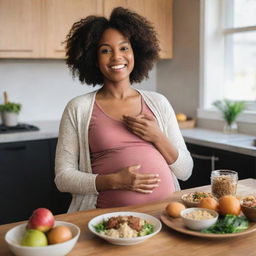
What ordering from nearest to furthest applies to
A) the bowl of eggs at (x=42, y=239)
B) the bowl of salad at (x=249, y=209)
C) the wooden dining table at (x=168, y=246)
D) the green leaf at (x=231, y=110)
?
the bowl of eggs at (x=42, y=239), the wooden dining table at (x=168, y=246), the bowl of salad at (x=249, y=209), the green leaf at (x=231, y=110)

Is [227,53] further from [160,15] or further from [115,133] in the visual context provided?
[115,133]

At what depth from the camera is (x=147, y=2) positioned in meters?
3.70

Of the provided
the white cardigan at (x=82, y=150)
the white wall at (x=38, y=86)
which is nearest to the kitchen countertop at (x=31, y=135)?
the white wall at (x=38, y=86)

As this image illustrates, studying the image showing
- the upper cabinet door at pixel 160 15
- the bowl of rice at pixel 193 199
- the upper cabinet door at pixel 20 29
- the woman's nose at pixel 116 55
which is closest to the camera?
Answer: the bowl of rice at pixel 193 199

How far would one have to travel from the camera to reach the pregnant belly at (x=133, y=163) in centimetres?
165

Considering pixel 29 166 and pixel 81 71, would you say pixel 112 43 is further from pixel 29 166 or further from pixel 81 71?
pixel 29 166

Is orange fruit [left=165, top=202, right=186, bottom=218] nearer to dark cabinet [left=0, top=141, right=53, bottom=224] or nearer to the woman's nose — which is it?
the woman's nose

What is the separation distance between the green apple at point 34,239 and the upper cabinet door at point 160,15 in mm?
2796

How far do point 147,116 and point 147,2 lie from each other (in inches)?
85.6

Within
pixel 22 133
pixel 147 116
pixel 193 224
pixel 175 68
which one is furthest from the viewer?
pixel 175 68

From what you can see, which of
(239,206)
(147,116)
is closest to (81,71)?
(147,116)

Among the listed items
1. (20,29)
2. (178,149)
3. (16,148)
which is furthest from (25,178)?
(178,149)

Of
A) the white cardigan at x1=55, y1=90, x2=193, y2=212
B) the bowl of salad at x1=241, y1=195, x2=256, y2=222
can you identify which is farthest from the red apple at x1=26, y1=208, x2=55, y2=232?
the bowl of salad at x1=241, y1=195, x2=256, y2=222

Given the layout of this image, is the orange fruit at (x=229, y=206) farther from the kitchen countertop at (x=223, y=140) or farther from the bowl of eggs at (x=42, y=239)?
the kitchen countertop at (x=223, y=140)
